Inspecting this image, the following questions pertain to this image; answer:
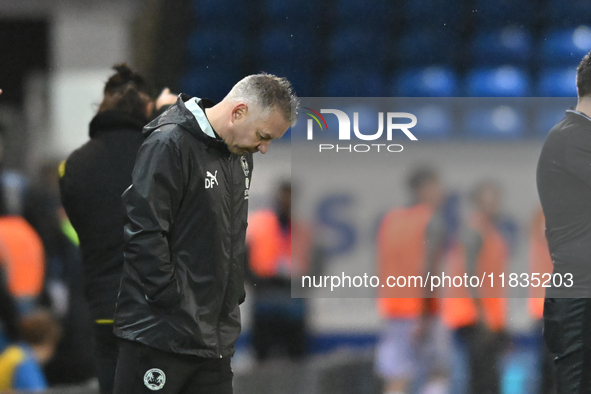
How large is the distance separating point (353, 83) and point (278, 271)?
3.03ft

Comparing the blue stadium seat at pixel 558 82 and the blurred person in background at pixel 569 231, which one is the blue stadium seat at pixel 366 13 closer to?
the blue stadium seat at pixel 558 82

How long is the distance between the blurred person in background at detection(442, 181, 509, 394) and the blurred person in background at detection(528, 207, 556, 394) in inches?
4.7

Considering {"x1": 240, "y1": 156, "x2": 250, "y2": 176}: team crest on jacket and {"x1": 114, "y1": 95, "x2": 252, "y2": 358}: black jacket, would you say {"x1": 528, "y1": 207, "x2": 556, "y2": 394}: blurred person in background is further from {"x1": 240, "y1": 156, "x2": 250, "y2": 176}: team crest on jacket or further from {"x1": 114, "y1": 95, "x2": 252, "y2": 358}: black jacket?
{"x1": 114, "y1": 95, "x2": 252, "y2": 358}: black jacket

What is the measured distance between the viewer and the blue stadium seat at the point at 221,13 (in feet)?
12.0

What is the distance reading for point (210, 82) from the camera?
359 centimetres

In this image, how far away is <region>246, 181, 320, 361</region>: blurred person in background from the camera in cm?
349

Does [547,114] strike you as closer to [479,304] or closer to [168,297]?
[479,304]

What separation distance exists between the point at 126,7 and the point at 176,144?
1.82 meters

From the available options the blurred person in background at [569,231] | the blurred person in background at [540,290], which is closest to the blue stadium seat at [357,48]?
the blurred person in background at [569,231]

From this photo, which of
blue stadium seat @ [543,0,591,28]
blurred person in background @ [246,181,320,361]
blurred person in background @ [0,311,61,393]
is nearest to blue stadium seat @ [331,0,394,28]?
blue stadium seat @ [543,0,591,28]

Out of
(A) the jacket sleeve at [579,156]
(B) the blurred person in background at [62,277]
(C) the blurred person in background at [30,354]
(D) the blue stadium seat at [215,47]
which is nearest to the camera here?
(A) the jacket sleeve at [579,156]

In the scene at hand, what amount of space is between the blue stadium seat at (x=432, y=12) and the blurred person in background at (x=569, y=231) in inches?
24.3

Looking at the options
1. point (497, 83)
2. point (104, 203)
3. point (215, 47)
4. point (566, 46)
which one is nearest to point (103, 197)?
point (104, 203)

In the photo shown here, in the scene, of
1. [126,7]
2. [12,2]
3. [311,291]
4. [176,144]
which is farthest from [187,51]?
[176,144]
